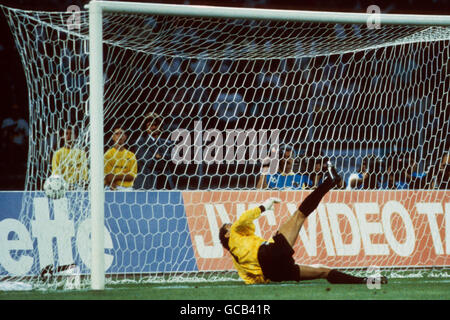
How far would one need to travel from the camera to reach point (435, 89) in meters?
10.3

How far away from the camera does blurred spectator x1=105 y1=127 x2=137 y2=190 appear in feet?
29.2

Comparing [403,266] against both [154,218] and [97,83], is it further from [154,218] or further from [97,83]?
[97,83]

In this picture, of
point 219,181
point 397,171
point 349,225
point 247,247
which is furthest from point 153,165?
point 397,171

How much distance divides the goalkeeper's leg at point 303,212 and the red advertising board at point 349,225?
1731 mm

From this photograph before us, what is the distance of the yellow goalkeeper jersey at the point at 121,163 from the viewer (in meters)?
8.92

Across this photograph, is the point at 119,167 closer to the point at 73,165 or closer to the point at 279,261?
the point at 73,165

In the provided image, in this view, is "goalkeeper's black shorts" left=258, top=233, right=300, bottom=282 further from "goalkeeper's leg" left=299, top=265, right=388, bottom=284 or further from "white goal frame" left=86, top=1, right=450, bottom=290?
"white goal frame" left=86, top=1, right=450, bottom=290

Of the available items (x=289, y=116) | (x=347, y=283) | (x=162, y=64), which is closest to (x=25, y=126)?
(x=162, y=64)

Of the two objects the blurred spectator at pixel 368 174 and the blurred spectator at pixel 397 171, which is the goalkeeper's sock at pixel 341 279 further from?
the blurred spectator at pixel 397 171

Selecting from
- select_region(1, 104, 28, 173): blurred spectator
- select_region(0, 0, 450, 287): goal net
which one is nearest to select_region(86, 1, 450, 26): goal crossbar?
select_region(0, 0, 450, 287): goal net

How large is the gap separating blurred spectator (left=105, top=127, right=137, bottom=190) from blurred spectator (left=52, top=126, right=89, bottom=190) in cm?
78

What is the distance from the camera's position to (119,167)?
355 inches

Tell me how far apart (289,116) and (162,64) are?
1.84 meters

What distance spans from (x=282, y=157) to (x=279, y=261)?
2753 millimetres
